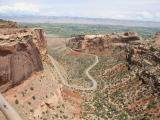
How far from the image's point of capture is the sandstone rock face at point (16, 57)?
5834cm

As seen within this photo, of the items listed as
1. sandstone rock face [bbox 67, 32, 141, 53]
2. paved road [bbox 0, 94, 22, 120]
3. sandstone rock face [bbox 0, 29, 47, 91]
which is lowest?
sandstone rock face [bbox 67, 32, 141, 53]

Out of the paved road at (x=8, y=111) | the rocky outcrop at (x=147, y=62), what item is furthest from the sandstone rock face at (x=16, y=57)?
the rocky outcrop at (x=147, y=62)

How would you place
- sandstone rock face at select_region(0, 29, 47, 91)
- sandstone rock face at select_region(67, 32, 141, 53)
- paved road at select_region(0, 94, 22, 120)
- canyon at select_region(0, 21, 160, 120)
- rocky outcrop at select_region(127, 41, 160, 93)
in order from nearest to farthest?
paved road at select_region(0, 94, 22, 120) < sandstone rock face at select_region(0, 29, 47, 91) < canyon at select_region(0, 21, 160, 120) < rocky outcrop at select_region(127, 41, 160, 93) < sandstone rock face at select_region(67, 32, 141, 53)

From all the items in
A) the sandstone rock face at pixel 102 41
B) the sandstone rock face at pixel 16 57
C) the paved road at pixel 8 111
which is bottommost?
the sandstone rock face at pixel 102 41

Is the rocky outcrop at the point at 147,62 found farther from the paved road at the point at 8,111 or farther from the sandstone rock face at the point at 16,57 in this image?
the paved road at the point at 8,111

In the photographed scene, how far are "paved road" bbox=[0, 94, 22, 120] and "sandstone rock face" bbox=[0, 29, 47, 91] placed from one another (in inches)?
149

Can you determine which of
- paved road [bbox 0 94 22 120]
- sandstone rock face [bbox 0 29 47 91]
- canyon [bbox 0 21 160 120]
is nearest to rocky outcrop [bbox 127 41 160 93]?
canyon [bbox 0 21 160 120]

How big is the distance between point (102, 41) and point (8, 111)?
11807 cm

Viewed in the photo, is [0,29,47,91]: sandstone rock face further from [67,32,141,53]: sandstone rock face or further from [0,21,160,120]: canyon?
[67,32,141,53]: sandstone rock face

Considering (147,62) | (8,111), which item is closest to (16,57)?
(8,111)

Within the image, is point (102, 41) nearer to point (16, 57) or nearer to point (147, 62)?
point (147, 62)

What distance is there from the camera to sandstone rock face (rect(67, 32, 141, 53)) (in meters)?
163

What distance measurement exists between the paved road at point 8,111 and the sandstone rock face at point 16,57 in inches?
149

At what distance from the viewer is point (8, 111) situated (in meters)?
53.5
